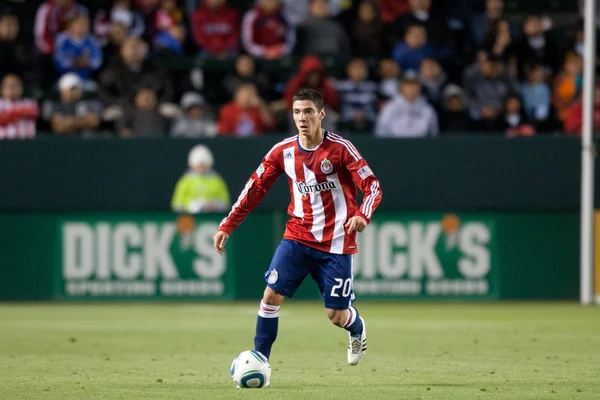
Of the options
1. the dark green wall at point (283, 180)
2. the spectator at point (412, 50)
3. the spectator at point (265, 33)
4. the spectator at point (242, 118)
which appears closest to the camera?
the dark green wall at point (283, 180)

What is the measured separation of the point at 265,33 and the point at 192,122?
218cm

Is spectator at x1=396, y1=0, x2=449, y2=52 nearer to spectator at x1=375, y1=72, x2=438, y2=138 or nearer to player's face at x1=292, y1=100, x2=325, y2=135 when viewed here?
spectator at x1=375, y1=72, x2=438, y2=138

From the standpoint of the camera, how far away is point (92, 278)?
17312mm

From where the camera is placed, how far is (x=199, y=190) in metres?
17.4

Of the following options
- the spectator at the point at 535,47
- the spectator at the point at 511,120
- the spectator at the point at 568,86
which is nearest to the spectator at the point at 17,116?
the spectator at the point at 511,120

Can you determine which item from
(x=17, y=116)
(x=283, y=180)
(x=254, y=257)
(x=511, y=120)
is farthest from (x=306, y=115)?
(x=511, y=120)

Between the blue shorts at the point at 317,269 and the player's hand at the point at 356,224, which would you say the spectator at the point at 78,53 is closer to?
the blue shorts at the point at 317,269

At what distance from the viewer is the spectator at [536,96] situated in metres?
19.2

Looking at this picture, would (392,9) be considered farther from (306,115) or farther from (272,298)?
(272,298)

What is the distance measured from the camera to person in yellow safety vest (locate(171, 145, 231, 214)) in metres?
17.3

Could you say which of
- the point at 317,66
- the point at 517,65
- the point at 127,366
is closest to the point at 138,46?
the point at 317,66

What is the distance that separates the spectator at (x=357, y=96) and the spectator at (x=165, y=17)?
2.95 metres

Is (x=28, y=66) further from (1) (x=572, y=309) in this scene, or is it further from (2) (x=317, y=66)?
(1) (x=572, y=309)

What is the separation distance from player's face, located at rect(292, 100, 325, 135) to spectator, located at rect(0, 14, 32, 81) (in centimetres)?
1118
